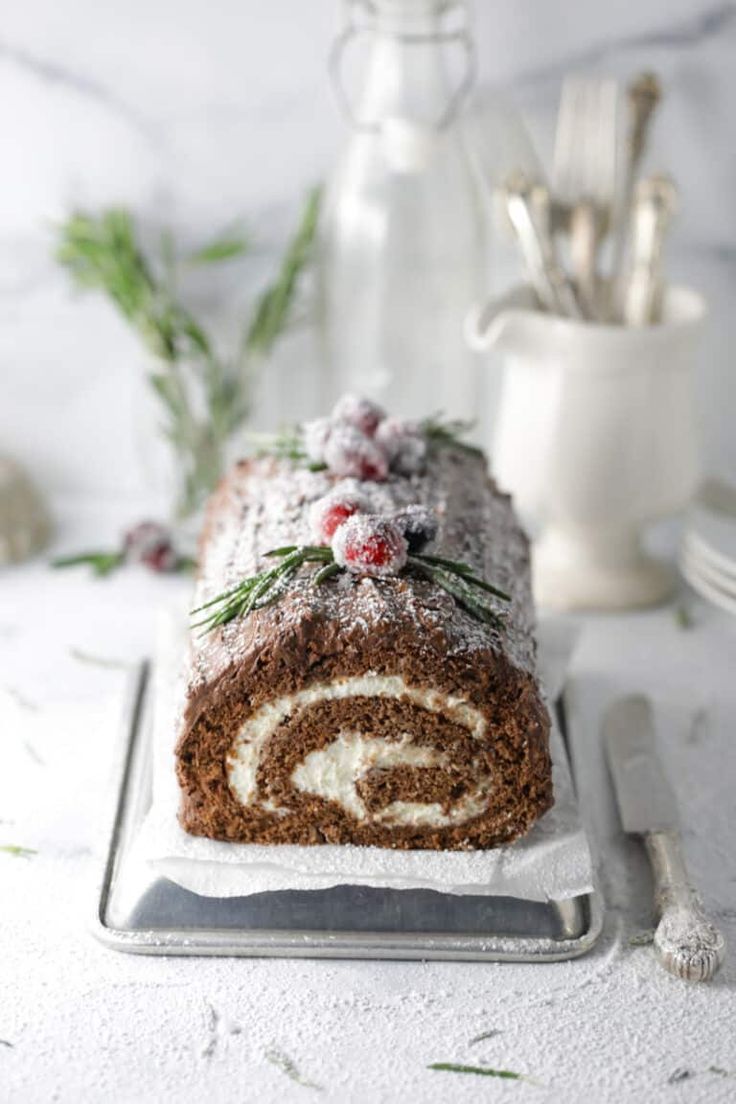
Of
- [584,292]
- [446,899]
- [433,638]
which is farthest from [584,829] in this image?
[584,292]

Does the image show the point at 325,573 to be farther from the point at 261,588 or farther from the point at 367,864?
the point at 367,864

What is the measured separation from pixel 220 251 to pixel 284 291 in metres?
0.12

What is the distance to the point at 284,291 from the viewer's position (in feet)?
7.02

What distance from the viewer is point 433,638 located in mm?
1340

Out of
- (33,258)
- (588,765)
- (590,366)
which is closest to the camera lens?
(588,765)

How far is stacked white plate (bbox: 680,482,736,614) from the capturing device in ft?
6.06

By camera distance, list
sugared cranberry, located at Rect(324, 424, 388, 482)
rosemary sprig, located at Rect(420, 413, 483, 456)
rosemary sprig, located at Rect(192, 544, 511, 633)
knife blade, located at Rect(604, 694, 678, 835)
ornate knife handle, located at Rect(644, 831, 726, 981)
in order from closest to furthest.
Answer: ornate knife handle, located at Rect(644, 831, 726, 981), rosemary sprig, located at Rect(192, 544, 511, 633), knife blade, located at Rect(604, 694, 678, 835), sugared cranberry, located at Rect(324, 424, 388, 482), rosemary sprig, located at Rect(420, 413, 483, 456)

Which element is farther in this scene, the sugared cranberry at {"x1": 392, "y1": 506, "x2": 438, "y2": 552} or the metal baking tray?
the sugared cranberry at {"x1": 392, "y1": 506, "x2": 438, "y2": 552}

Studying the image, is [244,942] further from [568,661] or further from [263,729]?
[568,661]

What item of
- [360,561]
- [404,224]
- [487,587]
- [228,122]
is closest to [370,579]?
[360,561]

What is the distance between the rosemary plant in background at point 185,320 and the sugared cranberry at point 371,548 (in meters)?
0.78

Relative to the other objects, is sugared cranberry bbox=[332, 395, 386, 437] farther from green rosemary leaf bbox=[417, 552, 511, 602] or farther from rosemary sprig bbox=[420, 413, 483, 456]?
green rosemary leaf bbox=[417, 552, 511, 602]

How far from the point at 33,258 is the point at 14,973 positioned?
1269 mm

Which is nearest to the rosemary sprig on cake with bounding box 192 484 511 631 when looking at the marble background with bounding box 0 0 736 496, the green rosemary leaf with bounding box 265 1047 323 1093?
the green rosemary leaf with bounding box 265 1047 323 1093
